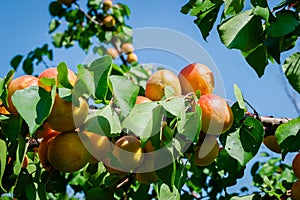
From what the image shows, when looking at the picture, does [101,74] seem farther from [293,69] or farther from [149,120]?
[293,69]

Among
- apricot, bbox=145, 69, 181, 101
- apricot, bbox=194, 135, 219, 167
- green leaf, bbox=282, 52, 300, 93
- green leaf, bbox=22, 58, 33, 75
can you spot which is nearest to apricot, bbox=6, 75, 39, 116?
apricot, bbox=145, 69, 181, 101

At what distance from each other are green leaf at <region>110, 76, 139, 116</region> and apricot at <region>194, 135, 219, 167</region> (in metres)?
0.22

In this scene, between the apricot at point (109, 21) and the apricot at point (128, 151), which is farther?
the apricot at point (109, 21)

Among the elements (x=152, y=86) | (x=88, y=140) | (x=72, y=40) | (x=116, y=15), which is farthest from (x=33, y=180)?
(x=72, y=40)

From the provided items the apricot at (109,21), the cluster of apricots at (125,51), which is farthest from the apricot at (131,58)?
the apricot at (109,21)

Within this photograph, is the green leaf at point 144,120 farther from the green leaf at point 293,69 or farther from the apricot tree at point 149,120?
the green leaf at point 293,69

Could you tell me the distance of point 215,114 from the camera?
0.82 metres

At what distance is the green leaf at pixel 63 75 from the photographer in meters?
0.76

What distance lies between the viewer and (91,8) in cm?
318

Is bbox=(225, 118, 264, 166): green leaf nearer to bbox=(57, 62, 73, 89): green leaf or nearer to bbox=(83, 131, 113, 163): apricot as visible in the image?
bbox=(83, 131, 113, 163): apricot

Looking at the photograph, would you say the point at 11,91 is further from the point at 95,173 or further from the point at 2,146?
the point at 95,173

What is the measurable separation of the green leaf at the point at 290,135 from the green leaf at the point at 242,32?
173 millimetres

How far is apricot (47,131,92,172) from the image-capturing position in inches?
32.8

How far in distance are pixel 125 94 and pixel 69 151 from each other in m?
0.18
